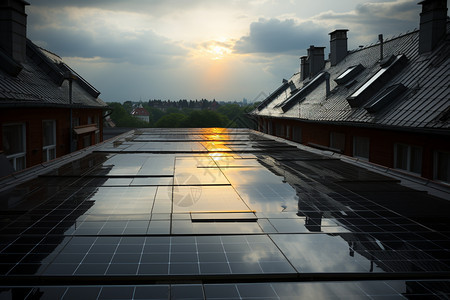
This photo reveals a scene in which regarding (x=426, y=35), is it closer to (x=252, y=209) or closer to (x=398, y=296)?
(x=252, y=209)

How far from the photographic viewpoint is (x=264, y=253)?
5.81 m

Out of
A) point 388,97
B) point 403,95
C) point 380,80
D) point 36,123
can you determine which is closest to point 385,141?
point 388,97

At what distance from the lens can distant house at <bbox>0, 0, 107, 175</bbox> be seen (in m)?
15.8

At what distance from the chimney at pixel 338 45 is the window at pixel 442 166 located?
21.3m

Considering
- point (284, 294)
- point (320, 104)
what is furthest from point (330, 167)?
point (320, 104)

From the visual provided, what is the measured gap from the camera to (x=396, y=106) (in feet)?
58.5

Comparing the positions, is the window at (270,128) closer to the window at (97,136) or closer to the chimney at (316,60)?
the chimney at (316,60)

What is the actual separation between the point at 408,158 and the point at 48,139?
749 inches

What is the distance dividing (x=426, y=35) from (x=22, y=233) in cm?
2135

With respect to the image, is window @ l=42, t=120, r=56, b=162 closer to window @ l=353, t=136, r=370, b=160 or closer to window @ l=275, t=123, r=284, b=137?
window @ l=353, t=136, r=370, b=160

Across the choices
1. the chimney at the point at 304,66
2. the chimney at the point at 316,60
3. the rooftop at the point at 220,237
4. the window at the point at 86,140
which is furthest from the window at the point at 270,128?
→ the rooftop at the point at 220,237

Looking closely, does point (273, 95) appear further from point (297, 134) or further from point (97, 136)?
point (97, 136)

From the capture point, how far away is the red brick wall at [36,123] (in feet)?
52.2

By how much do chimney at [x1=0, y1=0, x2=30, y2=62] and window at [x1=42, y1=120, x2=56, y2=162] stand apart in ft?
13.2
